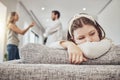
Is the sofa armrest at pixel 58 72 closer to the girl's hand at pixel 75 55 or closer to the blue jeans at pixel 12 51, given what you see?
the girl's hand at pixel 75 55

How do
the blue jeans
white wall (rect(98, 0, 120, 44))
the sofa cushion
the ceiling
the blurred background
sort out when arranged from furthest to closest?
the ceiling → the blurred background → white wall (rect(98, 0, 120, 44)) → the blue jeans → the sofa cushion

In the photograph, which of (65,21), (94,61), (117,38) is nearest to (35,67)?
(94,61)

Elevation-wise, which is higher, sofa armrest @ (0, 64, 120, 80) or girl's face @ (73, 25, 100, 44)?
girl's face @ (73, 25, 100, 44)

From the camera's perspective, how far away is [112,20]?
558 cm

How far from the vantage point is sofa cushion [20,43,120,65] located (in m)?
0.89

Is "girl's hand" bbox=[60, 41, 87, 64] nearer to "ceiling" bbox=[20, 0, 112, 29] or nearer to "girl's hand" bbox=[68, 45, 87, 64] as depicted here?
"girl's hand" bbox=[68, 45, 87, 64]

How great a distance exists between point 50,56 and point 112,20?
194 inches

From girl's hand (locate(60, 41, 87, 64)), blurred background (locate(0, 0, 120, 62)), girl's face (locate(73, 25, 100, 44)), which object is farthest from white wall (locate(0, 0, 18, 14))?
→ girl's hand (locate(60, 41, 87, 64))

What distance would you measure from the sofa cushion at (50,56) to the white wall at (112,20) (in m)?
4.30

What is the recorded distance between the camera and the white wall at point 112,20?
5.16 metres

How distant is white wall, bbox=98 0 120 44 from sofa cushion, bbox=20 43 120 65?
14.1 feet

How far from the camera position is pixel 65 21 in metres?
8.38

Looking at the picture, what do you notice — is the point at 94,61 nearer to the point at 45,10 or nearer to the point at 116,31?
the point at 116,31

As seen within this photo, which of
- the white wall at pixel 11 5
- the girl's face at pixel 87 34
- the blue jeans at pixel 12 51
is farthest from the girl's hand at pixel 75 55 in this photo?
the white wall at pixel 11 5
